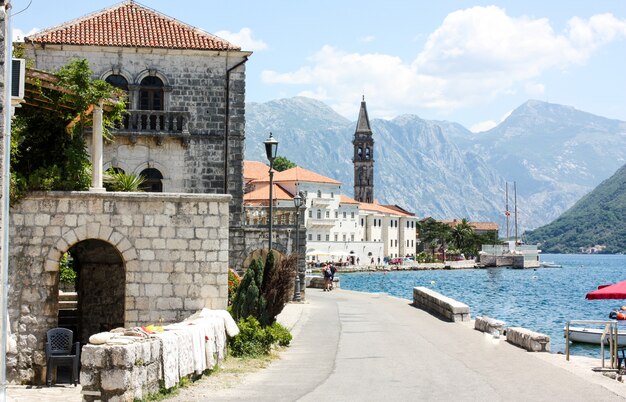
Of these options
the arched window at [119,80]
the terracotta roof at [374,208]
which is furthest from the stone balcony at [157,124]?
the terracotta roof at [374,208]

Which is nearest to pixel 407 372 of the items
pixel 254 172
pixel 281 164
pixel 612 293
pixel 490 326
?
pixel 612 293

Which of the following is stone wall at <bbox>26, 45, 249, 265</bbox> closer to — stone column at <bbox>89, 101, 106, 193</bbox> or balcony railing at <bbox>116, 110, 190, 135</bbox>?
balcony railing at <bbox>116, 110, 190, 135</bbox>

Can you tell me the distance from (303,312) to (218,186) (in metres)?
5.73

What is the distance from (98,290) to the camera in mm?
22016

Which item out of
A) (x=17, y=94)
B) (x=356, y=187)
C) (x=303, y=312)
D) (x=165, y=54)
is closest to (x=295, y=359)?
(x=17, y=94)

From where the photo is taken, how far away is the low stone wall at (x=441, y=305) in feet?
92.6

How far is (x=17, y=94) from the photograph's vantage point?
10344 mm

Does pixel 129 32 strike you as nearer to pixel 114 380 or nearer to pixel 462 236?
pixel 114 380

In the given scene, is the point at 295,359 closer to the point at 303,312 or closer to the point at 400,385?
the point at 400,385

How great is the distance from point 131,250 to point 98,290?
4.96 metres

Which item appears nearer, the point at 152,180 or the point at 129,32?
the point at 152,180

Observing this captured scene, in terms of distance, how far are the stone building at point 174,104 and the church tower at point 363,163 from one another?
Answer: 149 metres

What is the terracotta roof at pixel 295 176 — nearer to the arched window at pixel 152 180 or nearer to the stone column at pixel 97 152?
the arched window at pixel 152 180

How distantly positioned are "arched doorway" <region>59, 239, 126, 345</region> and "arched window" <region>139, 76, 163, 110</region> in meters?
10.5
